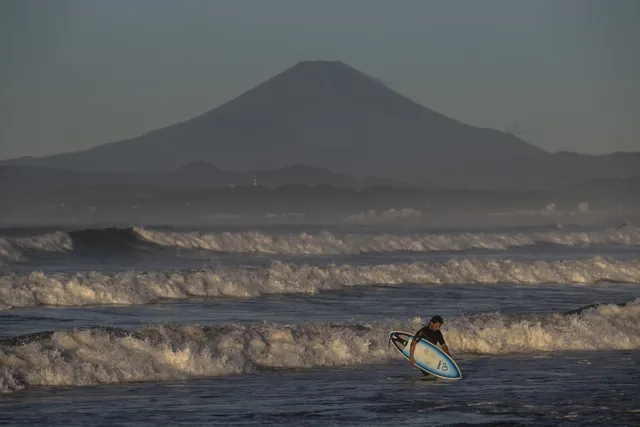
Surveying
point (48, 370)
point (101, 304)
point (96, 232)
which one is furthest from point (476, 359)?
point (96, 232)

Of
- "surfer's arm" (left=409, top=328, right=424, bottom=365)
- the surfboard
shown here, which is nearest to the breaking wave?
"surfer's arm" (left=409, top=328, right=424, bottom=365)

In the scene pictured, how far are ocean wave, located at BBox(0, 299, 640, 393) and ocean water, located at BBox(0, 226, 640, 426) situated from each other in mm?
37

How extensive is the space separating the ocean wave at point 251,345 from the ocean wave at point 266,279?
33.5 ft

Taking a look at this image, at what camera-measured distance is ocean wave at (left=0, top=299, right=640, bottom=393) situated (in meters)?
21.2

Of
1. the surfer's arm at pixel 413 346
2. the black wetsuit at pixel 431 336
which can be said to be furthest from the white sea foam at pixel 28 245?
the surfer's arm at pixel 413 346

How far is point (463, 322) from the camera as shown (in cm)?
2733

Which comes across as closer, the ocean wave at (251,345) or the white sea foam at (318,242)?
the ocean wave at (251,345)

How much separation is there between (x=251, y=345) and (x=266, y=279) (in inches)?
629

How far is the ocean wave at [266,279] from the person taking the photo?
3422cm

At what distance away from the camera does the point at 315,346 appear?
961 inches

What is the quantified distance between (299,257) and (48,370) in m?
43.5

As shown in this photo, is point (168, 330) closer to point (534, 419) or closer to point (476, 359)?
point (476, 359)

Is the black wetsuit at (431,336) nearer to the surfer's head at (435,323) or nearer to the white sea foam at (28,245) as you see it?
the surfer's head at (435,323)

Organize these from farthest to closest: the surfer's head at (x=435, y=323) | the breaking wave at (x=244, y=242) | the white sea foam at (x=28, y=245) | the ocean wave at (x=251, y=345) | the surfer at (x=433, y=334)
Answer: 1. the breaking wave at (x=244, y=242)
2. the white sea foam at (x=28, y=245)
3. the surfer's head at (x=435, y=323)
4. the surfer at (x=433, y=334)
5. the ocean wave at (x=251, y=345)
